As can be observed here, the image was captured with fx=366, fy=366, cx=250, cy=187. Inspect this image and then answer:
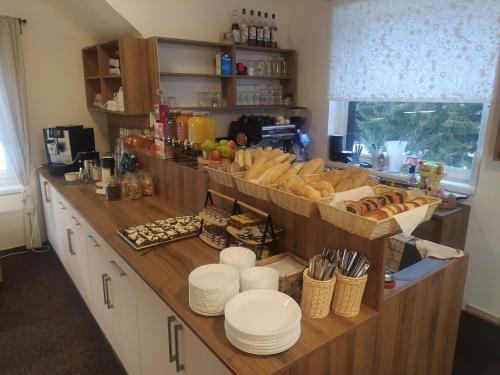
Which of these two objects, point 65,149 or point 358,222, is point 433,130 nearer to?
point 358,222

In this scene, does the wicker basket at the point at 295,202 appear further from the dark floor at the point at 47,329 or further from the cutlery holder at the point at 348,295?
the dark floor at the point at 47,329

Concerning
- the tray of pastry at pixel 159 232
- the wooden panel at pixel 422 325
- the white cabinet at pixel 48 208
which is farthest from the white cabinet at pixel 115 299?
the white cabinet at pixel 48 208

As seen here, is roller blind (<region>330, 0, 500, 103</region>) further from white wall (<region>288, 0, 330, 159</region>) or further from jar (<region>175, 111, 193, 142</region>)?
jar (<region>175, 111, 193, 142</region>)

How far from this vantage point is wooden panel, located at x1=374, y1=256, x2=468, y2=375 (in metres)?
1.22

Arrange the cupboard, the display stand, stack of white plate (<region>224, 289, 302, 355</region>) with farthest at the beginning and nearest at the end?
the display stand → the cupboard → stack of white plate (<region>224, 289, 302, 355</region>)

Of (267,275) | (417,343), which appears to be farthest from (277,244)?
(417,343)

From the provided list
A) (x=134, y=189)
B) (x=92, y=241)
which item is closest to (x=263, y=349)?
(x=92, y=241)

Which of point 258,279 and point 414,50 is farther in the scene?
point 414,50

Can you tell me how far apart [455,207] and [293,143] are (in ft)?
5.44

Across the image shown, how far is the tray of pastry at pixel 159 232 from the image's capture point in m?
1.67

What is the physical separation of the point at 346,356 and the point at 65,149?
292 centimetres

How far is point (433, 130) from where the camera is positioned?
2.81 m

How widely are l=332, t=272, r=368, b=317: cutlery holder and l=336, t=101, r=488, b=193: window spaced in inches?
70.6

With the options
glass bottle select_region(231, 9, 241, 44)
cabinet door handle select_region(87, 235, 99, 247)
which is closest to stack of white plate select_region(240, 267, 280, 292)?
cabinet door handle select_region(87, 235, 99, 247)
